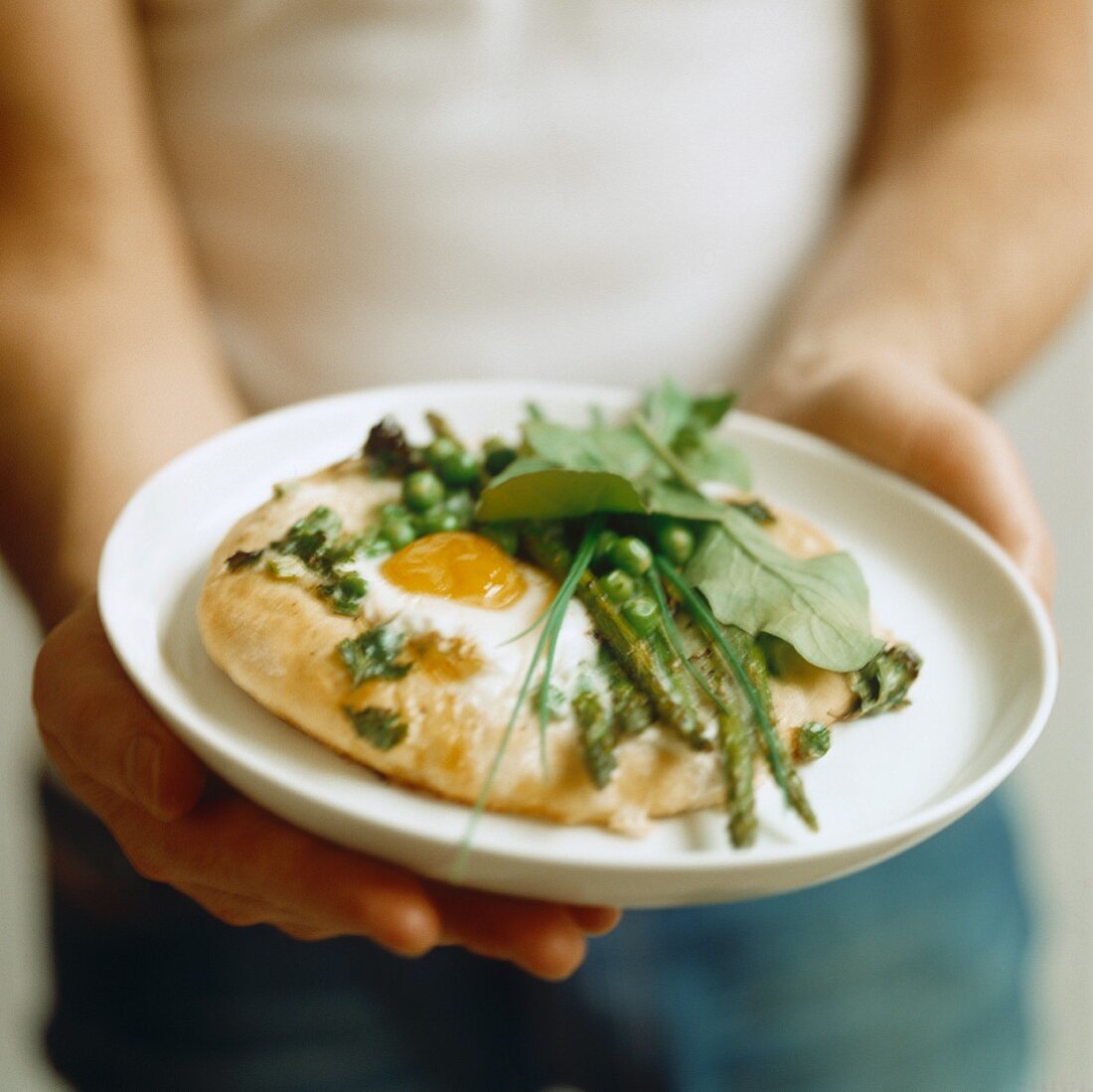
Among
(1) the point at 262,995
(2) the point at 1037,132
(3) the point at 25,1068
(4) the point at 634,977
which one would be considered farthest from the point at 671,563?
(3) the point at 25,1068

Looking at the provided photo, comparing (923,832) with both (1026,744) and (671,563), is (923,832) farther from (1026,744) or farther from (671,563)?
(671,563)

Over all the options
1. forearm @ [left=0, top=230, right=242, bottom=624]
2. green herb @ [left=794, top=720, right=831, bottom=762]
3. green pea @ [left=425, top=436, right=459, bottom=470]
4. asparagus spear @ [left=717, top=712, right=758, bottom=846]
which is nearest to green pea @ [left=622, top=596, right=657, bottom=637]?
asparagus spear @ [left=717, top=712, right=758, bottom=846]

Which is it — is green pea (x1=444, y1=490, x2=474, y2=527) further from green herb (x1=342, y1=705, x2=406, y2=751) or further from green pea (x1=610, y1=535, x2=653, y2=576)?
green herb (x1=342, y1=705, x2=406, y2=751)

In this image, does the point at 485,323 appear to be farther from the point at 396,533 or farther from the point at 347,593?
the point at 347,593

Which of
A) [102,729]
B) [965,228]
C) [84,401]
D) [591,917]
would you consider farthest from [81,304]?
[965,228]

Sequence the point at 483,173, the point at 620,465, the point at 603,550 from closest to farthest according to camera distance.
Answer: the point at 603,550 < the point at 620,465 < the point at 483,173
